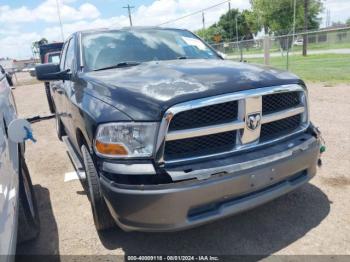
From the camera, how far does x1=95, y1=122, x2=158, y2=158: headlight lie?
2309mm

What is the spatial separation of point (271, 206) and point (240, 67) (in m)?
1.44

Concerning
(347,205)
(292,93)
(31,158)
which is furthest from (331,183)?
(31,158)

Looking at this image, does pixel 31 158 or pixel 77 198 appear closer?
pixel 77 198

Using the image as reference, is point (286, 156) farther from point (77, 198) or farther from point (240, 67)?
point (77, 198)

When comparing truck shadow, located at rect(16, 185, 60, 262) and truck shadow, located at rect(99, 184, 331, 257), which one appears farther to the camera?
truck shadow, located at rect(16, 185, 60, 262)

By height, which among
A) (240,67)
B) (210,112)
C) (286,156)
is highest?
(240,67)

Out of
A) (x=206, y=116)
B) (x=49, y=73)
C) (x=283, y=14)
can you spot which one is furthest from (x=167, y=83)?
(x=283, y=14)

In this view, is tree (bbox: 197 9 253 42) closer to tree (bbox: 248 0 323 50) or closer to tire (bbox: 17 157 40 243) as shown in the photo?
tree (bbox: 248 0 323 50)

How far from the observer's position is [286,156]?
2.65 m

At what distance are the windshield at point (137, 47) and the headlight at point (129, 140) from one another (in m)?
1.40

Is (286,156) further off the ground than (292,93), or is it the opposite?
(292,93)

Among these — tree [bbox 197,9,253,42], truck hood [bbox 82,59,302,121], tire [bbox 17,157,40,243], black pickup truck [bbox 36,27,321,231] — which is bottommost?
tire [bbox 17,157,40,243]

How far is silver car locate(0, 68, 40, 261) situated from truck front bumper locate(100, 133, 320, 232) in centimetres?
62

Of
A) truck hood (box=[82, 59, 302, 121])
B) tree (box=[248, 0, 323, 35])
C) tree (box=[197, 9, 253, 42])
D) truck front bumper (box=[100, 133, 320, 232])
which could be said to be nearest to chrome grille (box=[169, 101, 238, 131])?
truck hood (box=[82, 59, 302, 121])
